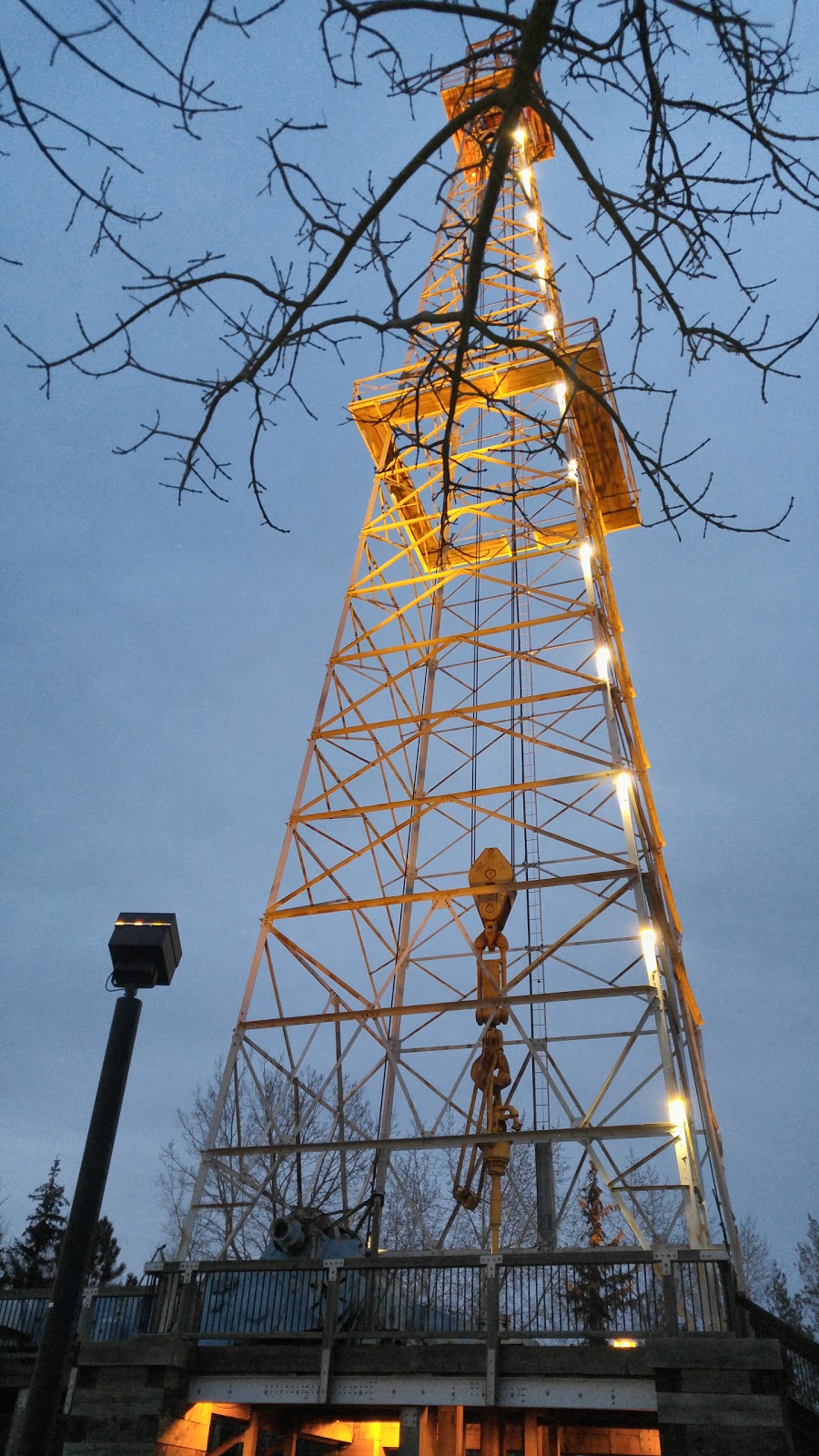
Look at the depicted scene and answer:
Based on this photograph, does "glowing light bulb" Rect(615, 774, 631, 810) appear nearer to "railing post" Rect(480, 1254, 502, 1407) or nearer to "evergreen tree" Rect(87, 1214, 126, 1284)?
"railing post" Rect(480, 1254, 502, 1407)

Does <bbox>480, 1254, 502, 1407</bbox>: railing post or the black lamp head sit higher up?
the black lamp head

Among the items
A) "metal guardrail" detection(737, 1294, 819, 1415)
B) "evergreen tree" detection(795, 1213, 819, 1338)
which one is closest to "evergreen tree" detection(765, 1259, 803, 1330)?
"evergreen tree" detection(795, 1213, 819, 1338)

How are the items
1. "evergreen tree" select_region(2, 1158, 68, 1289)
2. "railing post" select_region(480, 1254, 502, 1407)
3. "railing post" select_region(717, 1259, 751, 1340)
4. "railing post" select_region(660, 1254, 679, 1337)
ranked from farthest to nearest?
"evergreen tree" select_region(2, 1158, 68, 1289) < "railing post" select_region(480, 1254, 502, 1407) < "railing post" select_region(717, 1259, 751, 1340) < "railing post" select_region(660, 1254, 679, 1337)

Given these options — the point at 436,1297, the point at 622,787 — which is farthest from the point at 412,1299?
the point at 622,787

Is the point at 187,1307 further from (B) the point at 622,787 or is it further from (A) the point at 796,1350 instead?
(B) the point at 622,787

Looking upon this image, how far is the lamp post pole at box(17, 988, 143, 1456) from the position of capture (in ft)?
20.8

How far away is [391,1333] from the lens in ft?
32.2

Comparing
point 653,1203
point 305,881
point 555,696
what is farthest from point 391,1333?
point 653,1203

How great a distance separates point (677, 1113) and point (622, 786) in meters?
3.91

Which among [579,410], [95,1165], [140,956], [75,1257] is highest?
[579,410]

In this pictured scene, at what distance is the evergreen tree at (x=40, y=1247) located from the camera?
29250mm

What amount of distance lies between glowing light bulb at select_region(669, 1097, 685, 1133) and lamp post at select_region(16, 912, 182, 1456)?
16.7 ft

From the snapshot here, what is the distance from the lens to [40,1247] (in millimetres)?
30828

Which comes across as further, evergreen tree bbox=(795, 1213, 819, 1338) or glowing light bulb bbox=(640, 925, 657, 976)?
evergreen tree bbox=(795, 1213, 819, 1338)
